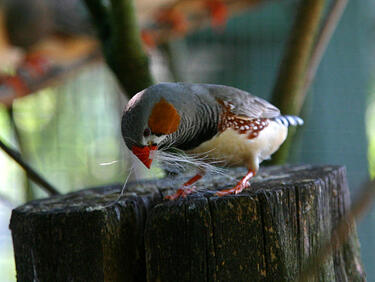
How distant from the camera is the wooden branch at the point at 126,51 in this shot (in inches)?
78.8

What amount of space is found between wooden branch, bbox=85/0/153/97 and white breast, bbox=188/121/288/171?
0.55 meters

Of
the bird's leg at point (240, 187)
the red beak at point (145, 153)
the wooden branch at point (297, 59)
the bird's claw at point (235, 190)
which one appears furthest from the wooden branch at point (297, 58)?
the red beak at point (145, 153)

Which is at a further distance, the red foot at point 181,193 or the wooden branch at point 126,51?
the wooden branch at point 126,51

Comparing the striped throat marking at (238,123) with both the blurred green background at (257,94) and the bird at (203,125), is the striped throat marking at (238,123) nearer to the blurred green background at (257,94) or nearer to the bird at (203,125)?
the bird at (203,125)

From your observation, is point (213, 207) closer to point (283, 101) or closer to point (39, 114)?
point (283, 101)

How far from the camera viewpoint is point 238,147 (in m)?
1.66

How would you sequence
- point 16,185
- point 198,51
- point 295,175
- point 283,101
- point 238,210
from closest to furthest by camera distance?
point 238,210 < point 295,175 < point 283,101 < point 198,51 < point 16,185

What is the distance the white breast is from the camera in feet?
5.28

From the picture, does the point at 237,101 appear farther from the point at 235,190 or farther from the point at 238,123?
the point at 235,190

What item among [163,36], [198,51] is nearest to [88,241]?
[163,36]

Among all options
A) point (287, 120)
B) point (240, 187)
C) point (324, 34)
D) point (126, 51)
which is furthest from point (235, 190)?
point (324, 34)

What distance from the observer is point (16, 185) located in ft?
15.0

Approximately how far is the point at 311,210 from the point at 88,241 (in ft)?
1.80

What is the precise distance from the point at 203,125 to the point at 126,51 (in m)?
0.60
